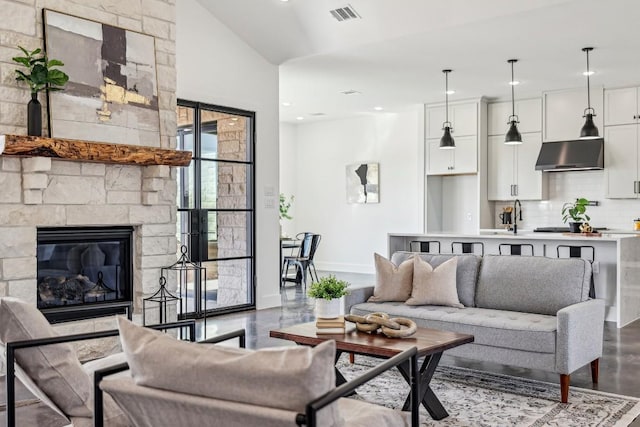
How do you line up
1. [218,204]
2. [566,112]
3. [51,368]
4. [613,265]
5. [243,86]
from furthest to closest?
1. [566,112]
2. [243,86]
3. [218,204]
4. [613,265]
5. [51,368]

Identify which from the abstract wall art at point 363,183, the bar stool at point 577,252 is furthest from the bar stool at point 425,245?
the abstract wall art at point 363,183

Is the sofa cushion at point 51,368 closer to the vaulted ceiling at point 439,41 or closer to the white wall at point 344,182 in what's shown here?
the vaulted ceiling at point 439,41

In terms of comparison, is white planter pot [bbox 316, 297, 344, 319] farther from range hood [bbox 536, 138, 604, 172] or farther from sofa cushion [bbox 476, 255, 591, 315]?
range hood [bbox 536, 138, 604, 172]

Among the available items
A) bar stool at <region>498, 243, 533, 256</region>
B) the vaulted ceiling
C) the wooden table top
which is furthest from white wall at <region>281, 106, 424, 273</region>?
the wooden table top

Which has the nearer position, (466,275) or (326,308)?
(326,308)

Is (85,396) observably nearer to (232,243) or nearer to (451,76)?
(232,243)

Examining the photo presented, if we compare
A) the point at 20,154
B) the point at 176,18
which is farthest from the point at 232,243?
the point at 20,154

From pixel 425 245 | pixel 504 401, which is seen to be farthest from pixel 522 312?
pixel 425 245

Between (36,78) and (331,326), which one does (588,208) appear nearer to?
(331,326)

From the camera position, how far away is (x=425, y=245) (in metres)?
7.49

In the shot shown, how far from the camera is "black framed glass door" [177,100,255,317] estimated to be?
6562mm

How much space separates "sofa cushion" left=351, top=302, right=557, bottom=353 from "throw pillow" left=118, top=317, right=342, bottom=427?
2402 mm

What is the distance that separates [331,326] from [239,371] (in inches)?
79.2

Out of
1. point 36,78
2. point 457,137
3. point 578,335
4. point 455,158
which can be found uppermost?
point 457,137
